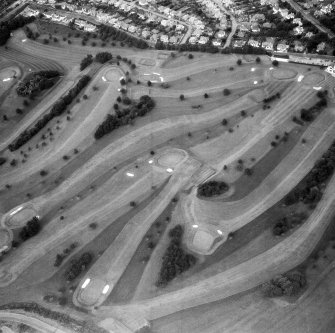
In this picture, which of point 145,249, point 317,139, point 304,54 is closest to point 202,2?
point 304,54

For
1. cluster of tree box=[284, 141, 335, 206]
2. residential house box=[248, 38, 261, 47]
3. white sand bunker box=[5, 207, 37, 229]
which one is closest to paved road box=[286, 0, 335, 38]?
residential house box=[248, 38, 261, 47]

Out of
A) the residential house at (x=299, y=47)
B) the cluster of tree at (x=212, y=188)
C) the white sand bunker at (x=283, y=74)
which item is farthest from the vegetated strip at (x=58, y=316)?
the residential house at (x=299, y=47)

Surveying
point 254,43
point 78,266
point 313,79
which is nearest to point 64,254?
point 78,266

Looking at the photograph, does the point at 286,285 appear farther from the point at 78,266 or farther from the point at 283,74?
the point at 283,74

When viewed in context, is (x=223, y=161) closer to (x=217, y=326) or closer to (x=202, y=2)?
(x=217, y=326)

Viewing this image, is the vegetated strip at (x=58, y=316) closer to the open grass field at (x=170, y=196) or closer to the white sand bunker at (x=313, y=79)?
the open grass field at (x=170, y=196)

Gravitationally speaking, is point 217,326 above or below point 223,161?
below
